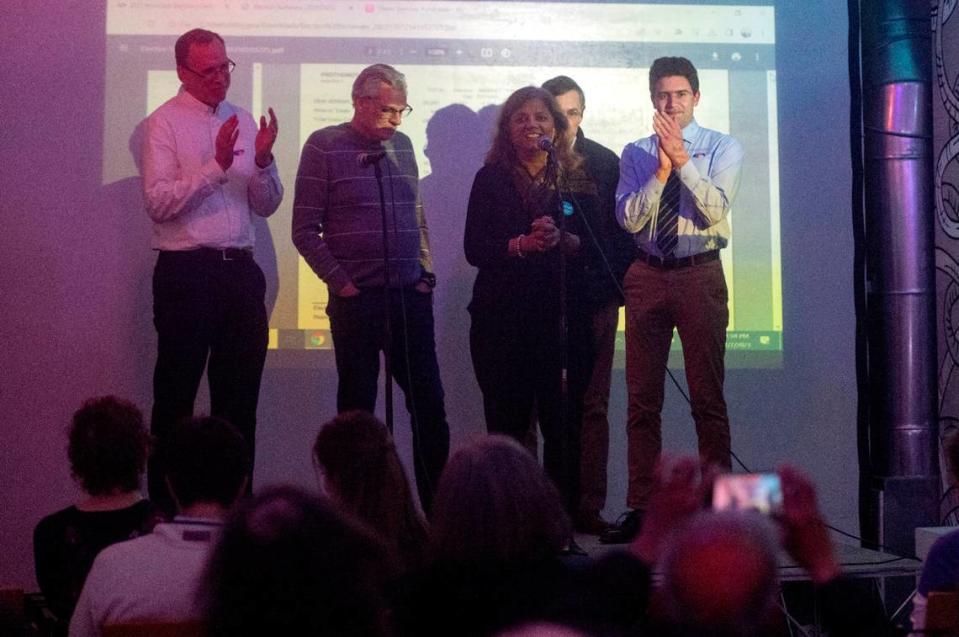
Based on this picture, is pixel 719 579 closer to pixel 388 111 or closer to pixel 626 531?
pixel 626 531

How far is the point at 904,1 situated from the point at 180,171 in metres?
2.83

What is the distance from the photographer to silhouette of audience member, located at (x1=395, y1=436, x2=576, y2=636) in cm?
180

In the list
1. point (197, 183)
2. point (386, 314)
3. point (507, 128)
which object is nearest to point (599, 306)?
point (507, 128)

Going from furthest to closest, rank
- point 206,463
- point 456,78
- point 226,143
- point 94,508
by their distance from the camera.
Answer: point 456,78 < point 226,143 < point 94,508 < point 206,463

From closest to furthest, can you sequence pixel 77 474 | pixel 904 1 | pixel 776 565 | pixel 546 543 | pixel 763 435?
1. pixel 776 565
2. pixel 546 543
3. pixel 77 474
4. pixel 904 1
5. pixel 763 435

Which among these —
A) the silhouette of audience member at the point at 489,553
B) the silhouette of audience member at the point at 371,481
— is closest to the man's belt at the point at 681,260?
the silhouette of audience member at the point at 371,481

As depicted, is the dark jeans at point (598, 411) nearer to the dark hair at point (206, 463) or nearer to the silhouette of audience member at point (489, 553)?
the dark hair at point (206, 463)

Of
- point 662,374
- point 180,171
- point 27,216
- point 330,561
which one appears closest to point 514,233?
point 662,374

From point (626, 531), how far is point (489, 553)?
2.28m

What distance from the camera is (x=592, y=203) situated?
4359 mm

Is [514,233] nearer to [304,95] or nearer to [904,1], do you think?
[304,95]

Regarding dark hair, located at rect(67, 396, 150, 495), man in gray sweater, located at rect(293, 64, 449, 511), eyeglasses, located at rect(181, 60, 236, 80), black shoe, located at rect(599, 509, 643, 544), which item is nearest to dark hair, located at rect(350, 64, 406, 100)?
man in gray sweater, located at rect(293, 64, 449, 511)

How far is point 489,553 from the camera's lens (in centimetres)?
188

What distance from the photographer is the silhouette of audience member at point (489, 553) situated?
180 centimetres
